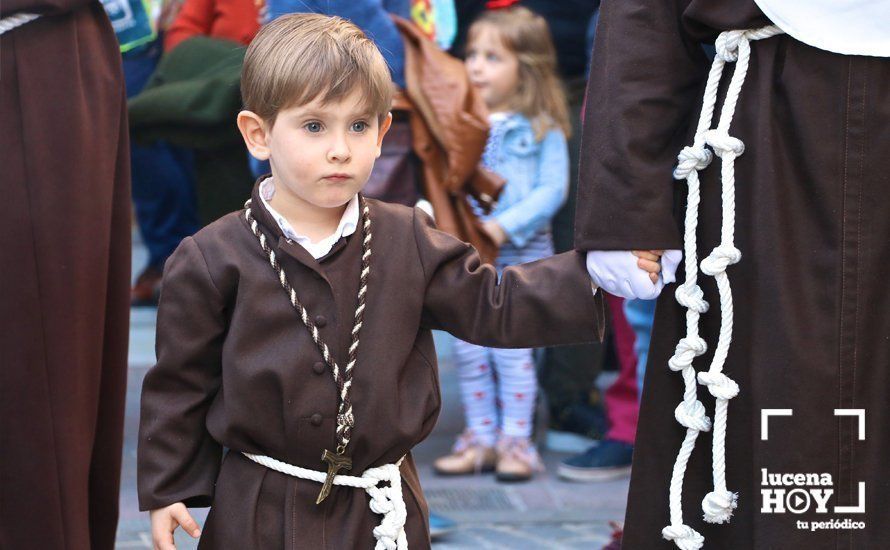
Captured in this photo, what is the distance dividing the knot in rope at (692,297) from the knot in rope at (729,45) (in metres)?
0.42

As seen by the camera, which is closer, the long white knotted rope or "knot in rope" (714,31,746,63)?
"knot in rope" (714,31,746,63)

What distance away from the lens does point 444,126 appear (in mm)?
3955

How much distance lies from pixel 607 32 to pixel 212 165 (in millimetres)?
1985

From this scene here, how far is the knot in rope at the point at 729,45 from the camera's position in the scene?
7.70 feet

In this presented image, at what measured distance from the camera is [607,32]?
2457 millimetres

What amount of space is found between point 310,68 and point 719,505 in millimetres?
1086

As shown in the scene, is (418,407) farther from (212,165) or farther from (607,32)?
(212,165)

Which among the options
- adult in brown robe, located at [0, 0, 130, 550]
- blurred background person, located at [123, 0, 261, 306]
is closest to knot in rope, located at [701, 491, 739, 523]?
adult in brown robe, located at [0, 0, 130, 550]

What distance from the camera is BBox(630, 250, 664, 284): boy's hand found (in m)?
2.39

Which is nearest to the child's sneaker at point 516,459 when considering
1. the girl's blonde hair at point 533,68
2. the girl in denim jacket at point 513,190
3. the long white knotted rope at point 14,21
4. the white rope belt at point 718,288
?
the girl in denim jacket at point 513,190

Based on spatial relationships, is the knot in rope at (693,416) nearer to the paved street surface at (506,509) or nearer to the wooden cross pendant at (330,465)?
the wooden cross pendant at (330,465)

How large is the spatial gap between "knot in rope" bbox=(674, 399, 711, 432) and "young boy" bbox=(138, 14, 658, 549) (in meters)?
0.22

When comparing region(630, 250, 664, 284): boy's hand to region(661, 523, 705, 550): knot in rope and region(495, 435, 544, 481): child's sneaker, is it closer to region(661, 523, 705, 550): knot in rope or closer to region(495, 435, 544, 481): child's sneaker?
region(661, 523, 705, 550): knot in rope

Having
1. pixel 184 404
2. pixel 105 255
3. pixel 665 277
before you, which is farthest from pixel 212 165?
pixel 665 277
